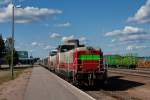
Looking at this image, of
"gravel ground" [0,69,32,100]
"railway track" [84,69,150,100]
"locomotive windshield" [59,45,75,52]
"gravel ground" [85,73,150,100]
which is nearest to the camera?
"gravel ground" [0,69,32,100]

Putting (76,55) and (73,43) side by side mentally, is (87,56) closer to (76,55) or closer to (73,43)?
(76,55)

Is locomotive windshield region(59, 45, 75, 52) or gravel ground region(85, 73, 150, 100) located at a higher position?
locomotive windshield region(59, 45, 75, 52)

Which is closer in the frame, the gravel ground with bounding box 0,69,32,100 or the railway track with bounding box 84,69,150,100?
the gravel ground with bounding box 0,69,32,100

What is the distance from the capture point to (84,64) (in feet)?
90.9

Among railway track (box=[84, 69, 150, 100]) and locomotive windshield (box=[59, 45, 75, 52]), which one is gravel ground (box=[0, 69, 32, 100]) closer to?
railway track (box=[84, 69, 150, 100])

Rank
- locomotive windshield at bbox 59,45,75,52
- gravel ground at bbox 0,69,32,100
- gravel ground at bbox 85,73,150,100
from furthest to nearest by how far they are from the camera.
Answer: locomotive windshield at bbox 59,45,75,52 → gravel ground at bbox 85,73,150,100 → gravel ground at bbox 0,69,32,100

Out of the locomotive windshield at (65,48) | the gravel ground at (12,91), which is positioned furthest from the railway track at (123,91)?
the locomotive windshield at (65,48)

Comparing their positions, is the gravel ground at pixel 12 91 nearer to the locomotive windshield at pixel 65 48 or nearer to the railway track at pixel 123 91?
the railway track at pixel 123 91

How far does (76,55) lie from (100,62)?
5.73 ft

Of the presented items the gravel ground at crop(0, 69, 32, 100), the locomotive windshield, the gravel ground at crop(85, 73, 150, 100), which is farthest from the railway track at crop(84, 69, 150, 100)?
the locomotive windshield

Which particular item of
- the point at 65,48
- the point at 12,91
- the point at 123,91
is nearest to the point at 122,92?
the point at 123,91

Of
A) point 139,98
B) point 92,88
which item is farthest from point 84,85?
point 139,98

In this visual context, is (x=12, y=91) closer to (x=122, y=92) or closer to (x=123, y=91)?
(x=122, y=92)

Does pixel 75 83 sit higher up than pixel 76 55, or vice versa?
pixel 76 55
